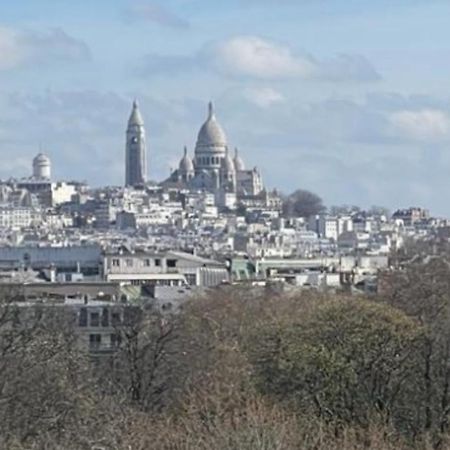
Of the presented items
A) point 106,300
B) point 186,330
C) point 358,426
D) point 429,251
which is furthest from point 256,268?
point 358,426

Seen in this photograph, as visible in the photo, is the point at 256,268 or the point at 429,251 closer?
the point at 256,268

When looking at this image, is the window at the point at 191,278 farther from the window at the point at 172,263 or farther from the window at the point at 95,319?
the window at the point at 95,319

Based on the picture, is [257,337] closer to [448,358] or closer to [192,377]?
[192,377]

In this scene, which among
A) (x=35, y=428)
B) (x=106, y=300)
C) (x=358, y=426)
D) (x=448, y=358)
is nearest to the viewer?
(x=35, y=428)

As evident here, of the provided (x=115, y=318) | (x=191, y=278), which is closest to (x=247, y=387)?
(x=115, y=318)

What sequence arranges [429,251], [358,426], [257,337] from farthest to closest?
1. [429,251]
2. [257,337]
3. [358,426]

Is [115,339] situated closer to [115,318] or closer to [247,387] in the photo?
[115,318]
